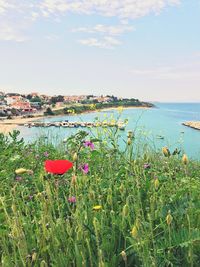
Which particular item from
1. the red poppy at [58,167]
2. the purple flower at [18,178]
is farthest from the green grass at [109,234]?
the purple flower at [18,178]

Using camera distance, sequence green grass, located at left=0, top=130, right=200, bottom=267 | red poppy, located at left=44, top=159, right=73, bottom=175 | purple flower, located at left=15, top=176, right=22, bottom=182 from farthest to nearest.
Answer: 1. purple flower, located at left=15, top=176, right=22, bottom=182
2. red poppy, located at left=44, top=159, right=73, bottom=175
3. green grass, located at left=0, top=130, right=200, bottom=267

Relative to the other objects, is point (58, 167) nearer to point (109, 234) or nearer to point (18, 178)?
point (109, 234)

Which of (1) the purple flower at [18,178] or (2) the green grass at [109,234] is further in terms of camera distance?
(1) the purple flower at [18,178]

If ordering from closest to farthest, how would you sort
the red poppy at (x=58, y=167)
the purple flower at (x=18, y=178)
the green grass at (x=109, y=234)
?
the green grass at (x=109, y=234), the red poppy at (x=58, y=167), the purple flower at (x=18, y=178)

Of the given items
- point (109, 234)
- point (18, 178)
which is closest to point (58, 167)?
point (109, 234)

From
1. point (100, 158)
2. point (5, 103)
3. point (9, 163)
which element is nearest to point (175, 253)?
point (100, 158)

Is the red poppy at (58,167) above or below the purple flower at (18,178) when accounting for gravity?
above

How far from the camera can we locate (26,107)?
8512 cm

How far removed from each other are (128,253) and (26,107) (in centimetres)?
8498

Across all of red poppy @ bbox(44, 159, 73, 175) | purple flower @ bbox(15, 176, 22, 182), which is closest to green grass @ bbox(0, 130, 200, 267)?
red poppy @ bbox(44, 159, 73, 175)

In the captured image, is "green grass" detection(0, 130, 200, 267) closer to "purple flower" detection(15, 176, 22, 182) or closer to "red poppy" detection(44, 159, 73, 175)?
"red poppy" detection(44, 159, 73, 175)

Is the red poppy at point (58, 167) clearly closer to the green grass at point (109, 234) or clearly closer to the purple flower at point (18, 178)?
the green grass at point (109, 234)

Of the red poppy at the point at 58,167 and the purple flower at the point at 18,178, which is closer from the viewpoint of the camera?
the red poppy at the point at 58,167

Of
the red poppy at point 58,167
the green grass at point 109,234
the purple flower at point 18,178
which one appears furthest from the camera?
the purple flower at point 18,178
